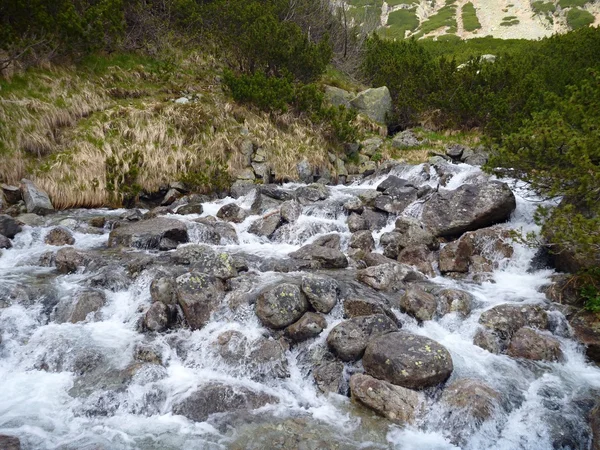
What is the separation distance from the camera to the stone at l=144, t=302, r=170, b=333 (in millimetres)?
7234

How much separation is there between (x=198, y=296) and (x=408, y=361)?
3.88m

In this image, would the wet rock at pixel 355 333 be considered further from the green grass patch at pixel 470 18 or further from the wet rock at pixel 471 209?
the green grass patch at pixel 470 18

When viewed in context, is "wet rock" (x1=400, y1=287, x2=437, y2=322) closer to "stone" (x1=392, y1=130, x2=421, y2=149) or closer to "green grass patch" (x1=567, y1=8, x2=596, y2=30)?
"stone" (x1=392, y1=130, x2=421, y2=149)

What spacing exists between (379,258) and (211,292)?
451 cm

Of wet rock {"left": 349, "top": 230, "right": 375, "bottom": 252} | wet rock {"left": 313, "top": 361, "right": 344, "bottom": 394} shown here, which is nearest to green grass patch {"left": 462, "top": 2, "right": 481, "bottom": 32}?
wet rock {"left": 349, "top": 230, "right": 375, "bottom": 252}

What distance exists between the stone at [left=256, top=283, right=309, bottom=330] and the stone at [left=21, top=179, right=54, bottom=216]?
8.42m

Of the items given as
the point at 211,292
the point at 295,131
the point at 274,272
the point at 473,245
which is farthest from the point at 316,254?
the point at 295,131

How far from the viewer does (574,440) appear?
5.23 metres

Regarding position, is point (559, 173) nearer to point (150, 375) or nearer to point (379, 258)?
point (379, 258)

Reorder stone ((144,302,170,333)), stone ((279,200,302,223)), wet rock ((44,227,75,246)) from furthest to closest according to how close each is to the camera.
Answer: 1. stone ((279,200,302,223))
2. wet rock ((44,227,75,246))
3. stone ((144,302,170,333))

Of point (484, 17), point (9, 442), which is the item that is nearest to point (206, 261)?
point (9, 442)

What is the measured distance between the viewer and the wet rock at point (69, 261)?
915cm

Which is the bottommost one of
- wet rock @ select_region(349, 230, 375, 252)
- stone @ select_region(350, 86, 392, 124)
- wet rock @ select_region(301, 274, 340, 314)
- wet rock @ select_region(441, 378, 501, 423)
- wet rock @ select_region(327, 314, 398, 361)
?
wet rock @ select_region(349, 230, 375, 252)

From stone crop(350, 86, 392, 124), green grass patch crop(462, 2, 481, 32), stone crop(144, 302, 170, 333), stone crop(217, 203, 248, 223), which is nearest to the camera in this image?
stone crop(144, 302, 170, 333)
